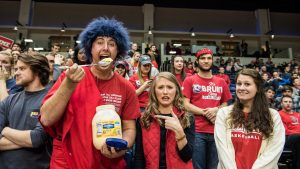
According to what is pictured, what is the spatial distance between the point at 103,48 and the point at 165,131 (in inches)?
38.7

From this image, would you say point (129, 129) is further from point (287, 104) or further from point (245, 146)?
point (287, 104)

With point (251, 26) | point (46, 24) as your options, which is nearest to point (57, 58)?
point (46, 24)

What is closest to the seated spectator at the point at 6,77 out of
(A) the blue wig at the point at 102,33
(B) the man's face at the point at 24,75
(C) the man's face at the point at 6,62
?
(C) the man's face at the point at 6,62

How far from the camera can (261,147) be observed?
9.07ft

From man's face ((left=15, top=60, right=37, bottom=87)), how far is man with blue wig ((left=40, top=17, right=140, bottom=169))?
0.68 metres

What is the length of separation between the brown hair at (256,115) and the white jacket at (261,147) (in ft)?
0.19

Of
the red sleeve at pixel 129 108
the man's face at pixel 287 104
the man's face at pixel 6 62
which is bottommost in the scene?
the red sleeve at pixel 129 108

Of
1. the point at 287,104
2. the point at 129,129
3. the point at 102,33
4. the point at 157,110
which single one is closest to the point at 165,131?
the point at 157,110

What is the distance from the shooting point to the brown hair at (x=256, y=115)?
282cm

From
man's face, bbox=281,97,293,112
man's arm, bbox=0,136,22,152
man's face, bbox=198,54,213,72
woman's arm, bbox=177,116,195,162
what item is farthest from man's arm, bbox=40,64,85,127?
man's face, bbox=281,97,293,112

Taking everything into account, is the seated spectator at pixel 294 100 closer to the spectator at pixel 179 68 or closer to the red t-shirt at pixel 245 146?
the spectator at pixel 179 68

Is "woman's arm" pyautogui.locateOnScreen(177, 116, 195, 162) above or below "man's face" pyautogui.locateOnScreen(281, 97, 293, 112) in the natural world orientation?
below

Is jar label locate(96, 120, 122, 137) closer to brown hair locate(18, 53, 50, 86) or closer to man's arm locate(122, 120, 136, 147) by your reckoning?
man's arm locate(122, 120, 136, 147)

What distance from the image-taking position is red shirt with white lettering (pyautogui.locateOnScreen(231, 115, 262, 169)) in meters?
2.74
